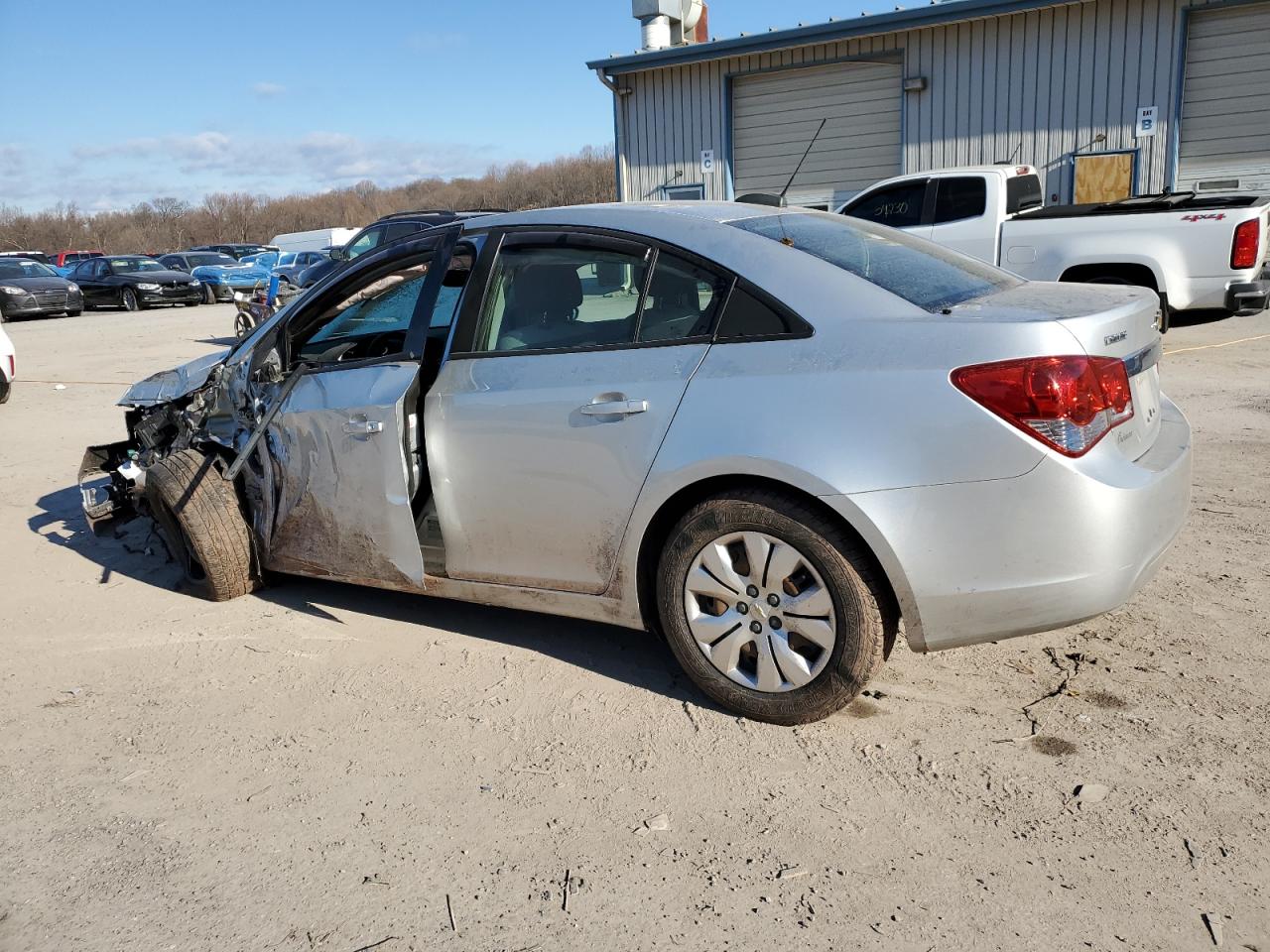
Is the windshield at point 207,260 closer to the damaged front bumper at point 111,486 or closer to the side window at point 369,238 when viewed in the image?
the side window at point 369,238

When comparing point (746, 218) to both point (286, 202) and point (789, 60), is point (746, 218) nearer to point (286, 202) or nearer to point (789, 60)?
point (789, 60)

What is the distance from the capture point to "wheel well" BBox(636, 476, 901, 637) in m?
3.22

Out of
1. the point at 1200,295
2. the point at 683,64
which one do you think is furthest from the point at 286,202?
the point at 1200,295

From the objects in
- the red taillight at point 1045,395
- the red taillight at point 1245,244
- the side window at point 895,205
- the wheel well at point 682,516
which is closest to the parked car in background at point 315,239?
the side window at point 895,205

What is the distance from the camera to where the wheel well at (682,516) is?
3.22 m

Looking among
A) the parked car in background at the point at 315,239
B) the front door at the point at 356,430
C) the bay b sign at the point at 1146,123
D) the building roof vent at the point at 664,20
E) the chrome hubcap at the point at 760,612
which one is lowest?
the chrome hubcap at the point at 760,612

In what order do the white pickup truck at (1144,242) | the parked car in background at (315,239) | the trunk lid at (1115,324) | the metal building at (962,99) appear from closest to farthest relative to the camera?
1. the trunk lid at (1115,324)
2. the white pickup truck at (1144,242)
3. the metal building at (962,99)
4. the parked car in background at (315,239)

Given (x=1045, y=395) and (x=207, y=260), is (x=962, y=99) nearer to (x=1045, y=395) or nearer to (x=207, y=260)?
(x=1045, y=395)

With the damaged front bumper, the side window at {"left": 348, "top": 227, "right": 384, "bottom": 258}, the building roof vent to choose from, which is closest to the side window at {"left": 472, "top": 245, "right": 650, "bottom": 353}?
the damaged front bumper

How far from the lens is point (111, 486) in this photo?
584 centimetres

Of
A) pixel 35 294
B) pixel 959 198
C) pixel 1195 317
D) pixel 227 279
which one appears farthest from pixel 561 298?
pixel 227 279

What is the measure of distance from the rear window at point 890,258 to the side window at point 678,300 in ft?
0.92

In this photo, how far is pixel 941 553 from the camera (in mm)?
3090

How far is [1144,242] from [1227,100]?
679 centimetres
